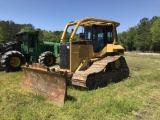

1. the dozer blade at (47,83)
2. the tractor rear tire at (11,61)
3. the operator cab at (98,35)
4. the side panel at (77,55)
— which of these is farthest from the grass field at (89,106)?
the tractor rear tire at (11,61)

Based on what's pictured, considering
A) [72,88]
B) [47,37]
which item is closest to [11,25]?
[47,37]

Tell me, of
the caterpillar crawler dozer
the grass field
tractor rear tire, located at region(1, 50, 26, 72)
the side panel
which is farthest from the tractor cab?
the grass field

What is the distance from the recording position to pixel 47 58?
15773mm

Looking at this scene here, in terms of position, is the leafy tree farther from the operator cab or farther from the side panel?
the side panel

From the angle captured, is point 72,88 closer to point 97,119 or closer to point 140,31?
point 97,119

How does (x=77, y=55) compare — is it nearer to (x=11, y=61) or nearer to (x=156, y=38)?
(x=11, y=61)

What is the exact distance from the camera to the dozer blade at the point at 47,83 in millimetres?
6620

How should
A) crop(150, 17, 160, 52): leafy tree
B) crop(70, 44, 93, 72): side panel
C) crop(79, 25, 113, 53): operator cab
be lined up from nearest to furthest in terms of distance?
crop(70, 44, 93, 72): side panel
crop(79, 25, 113, 53): operator cab
crop(150, 17, 160, 52): leafy tree

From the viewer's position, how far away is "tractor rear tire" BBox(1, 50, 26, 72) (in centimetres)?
1321

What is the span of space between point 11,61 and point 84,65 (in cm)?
609

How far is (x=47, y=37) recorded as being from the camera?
→ 84.1 metres

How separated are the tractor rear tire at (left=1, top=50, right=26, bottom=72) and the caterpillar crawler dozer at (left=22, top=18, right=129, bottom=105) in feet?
14.3

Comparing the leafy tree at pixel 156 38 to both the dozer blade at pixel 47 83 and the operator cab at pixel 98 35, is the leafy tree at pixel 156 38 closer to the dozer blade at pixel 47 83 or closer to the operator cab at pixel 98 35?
the operator cab at pixel 98 35

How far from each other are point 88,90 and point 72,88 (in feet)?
2.27
